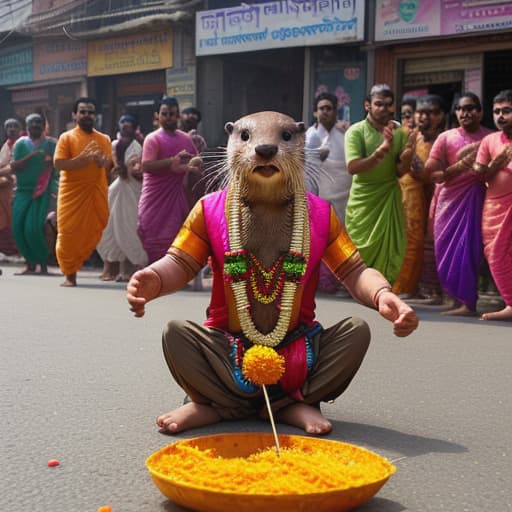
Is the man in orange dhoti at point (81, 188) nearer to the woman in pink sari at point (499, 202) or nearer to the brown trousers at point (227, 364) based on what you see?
the woman in pink sari at point (499, 202)

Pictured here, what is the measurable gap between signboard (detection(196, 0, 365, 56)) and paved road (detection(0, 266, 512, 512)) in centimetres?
764

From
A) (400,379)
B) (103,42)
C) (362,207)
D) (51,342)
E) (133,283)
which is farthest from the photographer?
(103,42)

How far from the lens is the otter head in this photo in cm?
411

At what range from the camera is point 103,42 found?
19.8 meters

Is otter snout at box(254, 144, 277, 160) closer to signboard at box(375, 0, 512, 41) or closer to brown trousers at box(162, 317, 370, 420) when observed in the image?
brown trousers at box(162, 317, 370, 420)

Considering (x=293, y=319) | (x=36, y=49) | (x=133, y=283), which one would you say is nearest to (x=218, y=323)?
(x=293, y=319)

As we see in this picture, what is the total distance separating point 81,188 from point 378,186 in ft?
12.5

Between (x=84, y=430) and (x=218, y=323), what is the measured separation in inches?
29.5

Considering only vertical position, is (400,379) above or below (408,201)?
below

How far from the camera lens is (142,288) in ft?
13.1

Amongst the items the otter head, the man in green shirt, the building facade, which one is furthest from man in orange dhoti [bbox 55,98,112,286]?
the otter head

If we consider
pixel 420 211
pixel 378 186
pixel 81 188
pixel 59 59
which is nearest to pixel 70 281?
pixel 81 188

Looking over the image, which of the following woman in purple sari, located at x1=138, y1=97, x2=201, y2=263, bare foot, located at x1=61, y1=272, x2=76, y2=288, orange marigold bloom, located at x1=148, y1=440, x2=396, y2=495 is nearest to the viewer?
orange marigold bloom, located at x1=148, y1=440, x2=396, y2=495

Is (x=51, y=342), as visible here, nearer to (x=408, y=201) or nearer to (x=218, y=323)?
(x=218, y=323)
